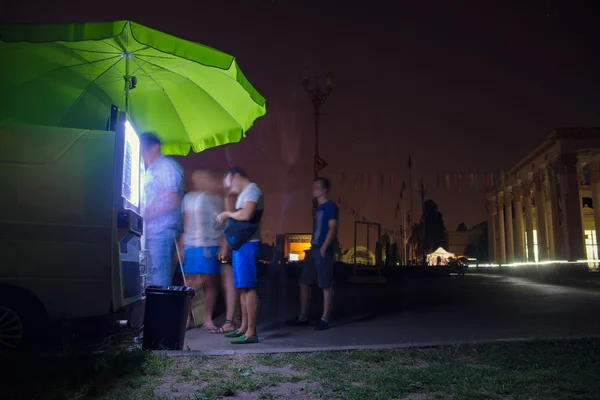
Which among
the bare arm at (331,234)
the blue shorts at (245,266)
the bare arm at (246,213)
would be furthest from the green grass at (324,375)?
the bare arm at (331,234)

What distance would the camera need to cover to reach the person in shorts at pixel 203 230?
6.83 metres

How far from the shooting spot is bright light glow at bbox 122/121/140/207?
5.42 metres

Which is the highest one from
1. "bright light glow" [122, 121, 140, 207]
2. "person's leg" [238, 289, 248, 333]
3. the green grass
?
"bright light glow" [122, 121, 140, 207]

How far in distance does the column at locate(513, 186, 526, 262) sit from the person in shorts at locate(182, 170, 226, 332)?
58726 mm

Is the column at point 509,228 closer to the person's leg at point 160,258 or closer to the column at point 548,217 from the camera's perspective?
the column at point 548,217

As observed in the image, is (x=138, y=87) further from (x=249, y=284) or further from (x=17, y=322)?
(x=17, y=322)

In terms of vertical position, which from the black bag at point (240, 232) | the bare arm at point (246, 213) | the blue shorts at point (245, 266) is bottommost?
the blue shorts at point (245, 266)

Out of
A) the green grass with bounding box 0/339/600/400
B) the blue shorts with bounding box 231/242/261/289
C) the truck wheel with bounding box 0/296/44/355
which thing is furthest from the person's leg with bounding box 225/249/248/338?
the truck wheel with bounding box 0/296/44/355

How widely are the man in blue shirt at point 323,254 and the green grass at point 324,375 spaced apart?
77.4 inches

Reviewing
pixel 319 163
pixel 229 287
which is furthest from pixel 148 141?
pixel 319 163

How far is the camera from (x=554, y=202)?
46.6 meters

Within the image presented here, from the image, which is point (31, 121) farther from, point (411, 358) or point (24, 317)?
point (411, 358)

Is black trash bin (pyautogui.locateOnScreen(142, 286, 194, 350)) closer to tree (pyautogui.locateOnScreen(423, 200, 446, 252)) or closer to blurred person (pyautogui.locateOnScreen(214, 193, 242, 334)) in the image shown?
blurred person (pyautogui.locateOnScreen(214, 193, 242, 334))

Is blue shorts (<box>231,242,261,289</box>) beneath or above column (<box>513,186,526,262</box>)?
beneath
